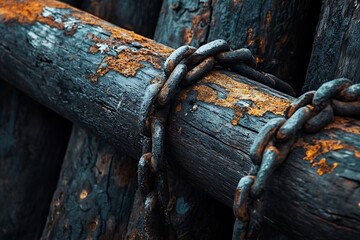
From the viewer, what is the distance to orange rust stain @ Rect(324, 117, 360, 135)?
112 centimetres

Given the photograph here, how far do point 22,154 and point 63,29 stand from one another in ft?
2.01

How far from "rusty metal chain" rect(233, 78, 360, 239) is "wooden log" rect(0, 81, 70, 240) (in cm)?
116

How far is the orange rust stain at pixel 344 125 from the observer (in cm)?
112

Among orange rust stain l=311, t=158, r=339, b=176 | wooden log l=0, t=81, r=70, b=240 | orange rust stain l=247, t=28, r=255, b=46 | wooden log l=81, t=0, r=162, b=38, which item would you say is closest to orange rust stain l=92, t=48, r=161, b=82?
orange rust stain l=247, t=28, r=255, b=46

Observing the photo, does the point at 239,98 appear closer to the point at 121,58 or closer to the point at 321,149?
the point at 321,149

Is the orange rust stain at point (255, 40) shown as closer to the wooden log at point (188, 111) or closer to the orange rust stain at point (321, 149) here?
the wooden log at point (188, 111)

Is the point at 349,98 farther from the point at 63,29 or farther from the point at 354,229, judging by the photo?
the point at 63,29

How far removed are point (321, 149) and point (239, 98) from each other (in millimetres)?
250

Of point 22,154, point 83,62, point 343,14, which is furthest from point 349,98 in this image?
point 22,154

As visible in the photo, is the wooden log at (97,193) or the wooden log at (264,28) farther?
the wooden log at (97,193)

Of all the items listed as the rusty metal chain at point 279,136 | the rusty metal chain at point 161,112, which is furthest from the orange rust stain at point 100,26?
the rusty metal chain at point 279,136

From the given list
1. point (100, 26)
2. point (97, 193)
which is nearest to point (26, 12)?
point (100, 26)

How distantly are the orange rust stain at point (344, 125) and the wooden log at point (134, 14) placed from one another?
0.90 meters

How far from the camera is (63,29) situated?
170 cm
